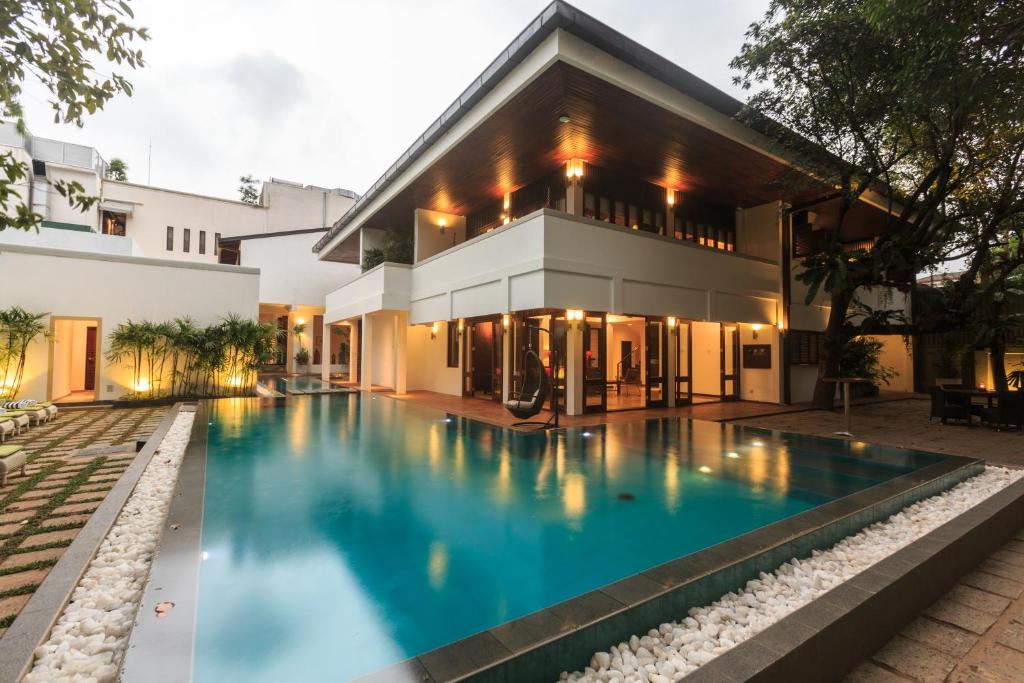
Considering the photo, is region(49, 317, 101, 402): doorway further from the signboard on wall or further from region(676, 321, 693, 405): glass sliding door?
the signboard on wall

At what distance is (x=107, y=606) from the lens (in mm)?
2566

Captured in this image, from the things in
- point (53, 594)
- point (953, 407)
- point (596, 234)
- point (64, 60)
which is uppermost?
point (596, 234)

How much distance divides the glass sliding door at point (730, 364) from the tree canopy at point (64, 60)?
14.2 metres

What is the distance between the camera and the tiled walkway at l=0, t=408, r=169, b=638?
2.91 metres

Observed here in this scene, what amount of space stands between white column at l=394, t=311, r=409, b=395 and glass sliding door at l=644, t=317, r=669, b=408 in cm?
771

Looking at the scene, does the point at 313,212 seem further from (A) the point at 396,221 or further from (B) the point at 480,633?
(B) the point at 480,633

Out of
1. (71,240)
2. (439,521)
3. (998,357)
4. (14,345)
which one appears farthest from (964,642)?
(71,240)

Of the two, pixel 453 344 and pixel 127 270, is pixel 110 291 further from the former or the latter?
pixel 453 344

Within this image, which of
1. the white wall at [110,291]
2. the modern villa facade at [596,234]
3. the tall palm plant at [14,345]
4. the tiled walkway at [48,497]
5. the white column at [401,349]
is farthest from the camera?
the white column at [401,349]

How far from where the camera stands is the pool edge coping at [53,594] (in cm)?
204

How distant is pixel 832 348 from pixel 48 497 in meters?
15.0

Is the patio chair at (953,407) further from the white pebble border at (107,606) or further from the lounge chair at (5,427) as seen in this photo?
the lounge chair at (5,427)

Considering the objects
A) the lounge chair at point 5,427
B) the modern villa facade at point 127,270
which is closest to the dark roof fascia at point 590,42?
the modern villa facade at point 127,270

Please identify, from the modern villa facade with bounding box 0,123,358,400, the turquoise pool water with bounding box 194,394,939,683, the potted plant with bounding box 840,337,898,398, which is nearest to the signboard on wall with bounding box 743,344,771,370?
the potted plant with bounding box 840,337,898,398
